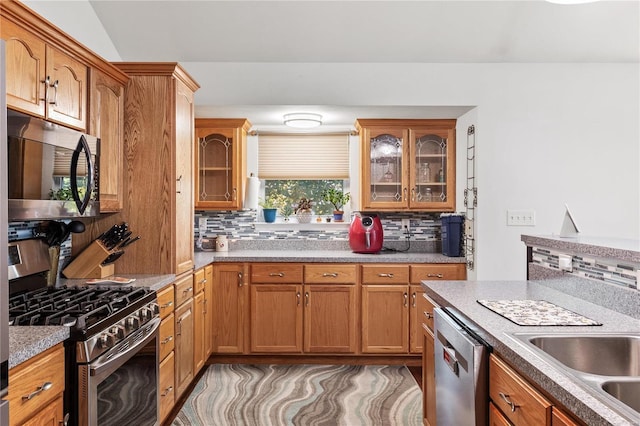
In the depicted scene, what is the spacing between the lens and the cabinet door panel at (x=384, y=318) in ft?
12.2

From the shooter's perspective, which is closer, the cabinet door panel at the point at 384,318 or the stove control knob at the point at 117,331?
the stove control knob at the point at 117,331

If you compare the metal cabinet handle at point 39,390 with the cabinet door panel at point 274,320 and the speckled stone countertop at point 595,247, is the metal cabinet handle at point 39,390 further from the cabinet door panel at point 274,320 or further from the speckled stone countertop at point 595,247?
the cabinet door panel at point 274,320

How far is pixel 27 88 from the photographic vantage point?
1.98 m

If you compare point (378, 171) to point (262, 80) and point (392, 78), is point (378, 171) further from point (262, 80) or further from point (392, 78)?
point (262, 80)

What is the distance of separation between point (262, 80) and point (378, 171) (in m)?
1.28

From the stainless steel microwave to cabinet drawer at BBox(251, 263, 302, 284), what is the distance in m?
1.52

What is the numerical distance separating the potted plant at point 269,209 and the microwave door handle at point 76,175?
7.21 feet

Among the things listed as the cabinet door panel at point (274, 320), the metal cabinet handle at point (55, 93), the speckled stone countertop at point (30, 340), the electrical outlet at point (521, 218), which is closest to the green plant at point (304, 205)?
the cabinet door panel at point (274, 320)

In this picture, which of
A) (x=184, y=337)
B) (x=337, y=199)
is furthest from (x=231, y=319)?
(x=337, y=199)

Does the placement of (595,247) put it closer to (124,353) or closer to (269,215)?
(124,353)

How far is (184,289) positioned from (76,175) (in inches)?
40.9

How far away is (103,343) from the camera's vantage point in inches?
71.7

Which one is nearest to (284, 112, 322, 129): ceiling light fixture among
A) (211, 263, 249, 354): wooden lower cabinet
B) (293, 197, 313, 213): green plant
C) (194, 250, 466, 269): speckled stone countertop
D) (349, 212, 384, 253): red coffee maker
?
(293, 197, 313, 213): green plant

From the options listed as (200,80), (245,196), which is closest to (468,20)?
(200,80)
